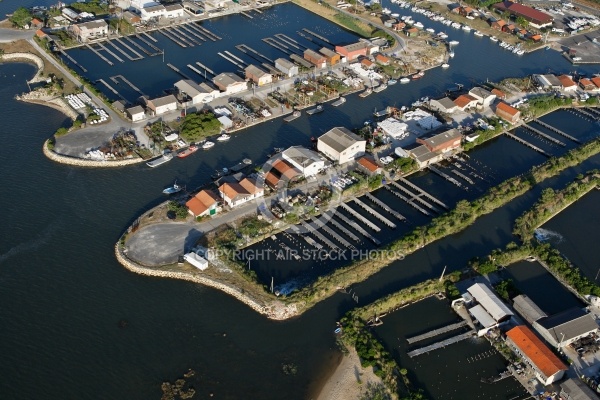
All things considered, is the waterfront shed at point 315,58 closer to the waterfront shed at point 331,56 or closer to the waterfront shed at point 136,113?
the waterfront shed at point 331,56

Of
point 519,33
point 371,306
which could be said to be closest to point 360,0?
point 519,33

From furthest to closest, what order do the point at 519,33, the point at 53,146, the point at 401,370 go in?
1. the point at 519,33
2. the point at 53,146
3. the point at 401,370

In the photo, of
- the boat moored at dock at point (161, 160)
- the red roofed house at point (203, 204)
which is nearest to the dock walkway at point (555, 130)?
the red roofed house at point (203, 204)

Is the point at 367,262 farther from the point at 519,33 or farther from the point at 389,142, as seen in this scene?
the point at 519,33

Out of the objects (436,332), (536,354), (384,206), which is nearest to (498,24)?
(384,206)

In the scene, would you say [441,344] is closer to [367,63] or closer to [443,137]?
[443,137]

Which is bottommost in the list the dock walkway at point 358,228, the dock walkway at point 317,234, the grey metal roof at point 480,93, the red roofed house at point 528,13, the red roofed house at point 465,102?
the dock walkway at point 317,234
